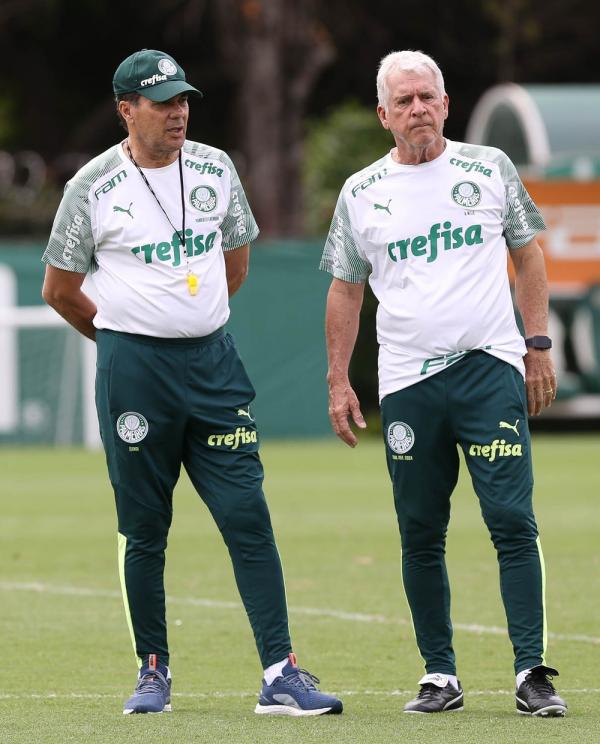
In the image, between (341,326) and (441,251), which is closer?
(441,251)

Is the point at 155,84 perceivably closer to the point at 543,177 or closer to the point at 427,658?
the point at 427,658

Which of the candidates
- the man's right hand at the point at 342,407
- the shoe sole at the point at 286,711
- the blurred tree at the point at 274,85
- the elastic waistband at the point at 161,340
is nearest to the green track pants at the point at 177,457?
the elastic waistband at the point at 161,340

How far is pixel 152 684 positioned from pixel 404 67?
2.41m

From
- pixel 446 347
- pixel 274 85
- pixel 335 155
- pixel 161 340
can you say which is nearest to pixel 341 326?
pixel 446 347

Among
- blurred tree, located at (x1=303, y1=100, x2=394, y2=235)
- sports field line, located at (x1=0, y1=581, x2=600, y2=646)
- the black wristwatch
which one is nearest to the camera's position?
the black wristwatch

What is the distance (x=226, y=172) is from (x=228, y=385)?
0.79 m

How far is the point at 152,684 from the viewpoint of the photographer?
255 inches

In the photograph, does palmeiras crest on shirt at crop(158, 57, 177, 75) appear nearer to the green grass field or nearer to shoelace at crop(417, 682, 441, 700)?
the green grass field

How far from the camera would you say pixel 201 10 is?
33.3 metres

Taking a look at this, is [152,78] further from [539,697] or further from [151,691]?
[539,697]

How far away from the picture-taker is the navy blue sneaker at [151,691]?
6398 mm

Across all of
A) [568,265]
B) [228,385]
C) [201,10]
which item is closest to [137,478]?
[228,385]

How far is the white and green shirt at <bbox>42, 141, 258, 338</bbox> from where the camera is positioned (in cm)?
639

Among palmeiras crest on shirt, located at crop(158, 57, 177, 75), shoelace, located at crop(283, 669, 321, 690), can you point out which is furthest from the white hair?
shoelace, located at crop(283, 669, 321, 690)
